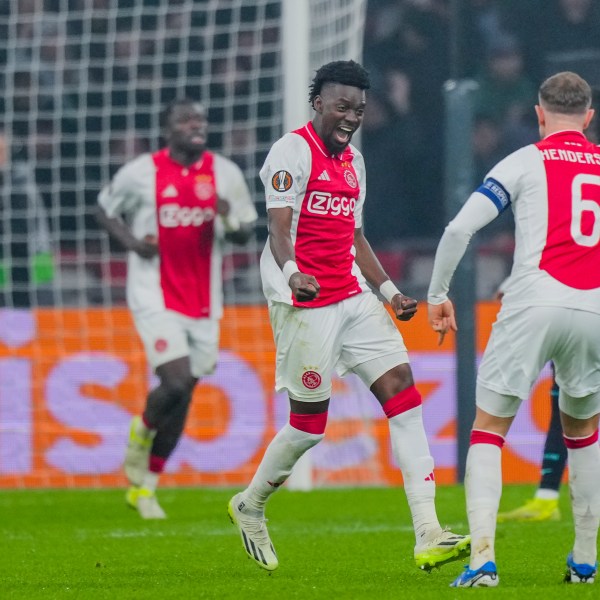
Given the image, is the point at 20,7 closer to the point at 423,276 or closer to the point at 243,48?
the point at 243,48

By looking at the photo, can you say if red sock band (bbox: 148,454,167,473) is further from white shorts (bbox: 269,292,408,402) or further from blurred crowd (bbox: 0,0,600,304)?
blurred crowd (bbox: 0,0,600,304)

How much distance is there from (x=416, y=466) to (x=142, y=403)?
6.06 m

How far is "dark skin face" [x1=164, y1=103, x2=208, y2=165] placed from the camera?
8828mm

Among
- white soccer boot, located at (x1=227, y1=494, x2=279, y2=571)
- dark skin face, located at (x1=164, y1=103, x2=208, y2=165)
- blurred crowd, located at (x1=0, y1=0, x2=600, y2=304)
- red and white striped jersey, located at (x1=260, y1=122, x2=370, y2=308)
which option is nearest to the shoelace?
white soccer boot, located at (x1=227, y1=494, x2=279, y2=571)

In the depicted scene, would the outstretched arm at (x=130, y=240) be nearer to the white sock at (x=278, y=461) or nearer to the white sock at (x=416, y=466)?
the white sock at (x=278, y=461)

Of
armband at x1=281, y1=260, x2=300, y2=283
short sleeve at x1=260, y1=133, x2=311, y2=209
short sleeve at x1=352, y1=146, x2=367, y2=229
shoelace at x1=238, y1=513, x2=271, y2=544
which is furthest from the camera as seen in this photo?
short sleeve at x1=352, y1=146, x2=367, y2=229

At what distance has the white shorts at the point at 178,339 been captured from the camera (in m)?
8.80

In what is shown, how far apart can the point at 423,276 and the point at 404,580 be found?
26.7 feet

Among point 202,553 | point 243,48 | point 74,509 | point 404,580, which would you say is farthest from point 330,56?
point 404,580

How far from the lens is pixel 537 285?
16.5 ft

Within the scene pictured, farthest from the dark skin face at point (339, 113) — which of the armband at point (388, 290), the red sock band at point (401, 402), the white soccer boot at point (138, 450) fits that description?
the white soccer boot at point (138, 450)

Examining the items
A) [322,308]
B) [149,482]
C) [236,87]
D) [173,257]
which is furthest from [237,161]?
[322,308]

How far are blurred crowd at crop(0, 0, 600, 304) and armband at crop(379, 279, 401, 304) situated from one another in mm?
5201

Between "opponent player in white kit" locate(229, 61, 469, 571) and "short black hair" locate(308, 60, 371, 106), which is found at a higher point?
"short black hair" locate(308, 60, 371, 106)
